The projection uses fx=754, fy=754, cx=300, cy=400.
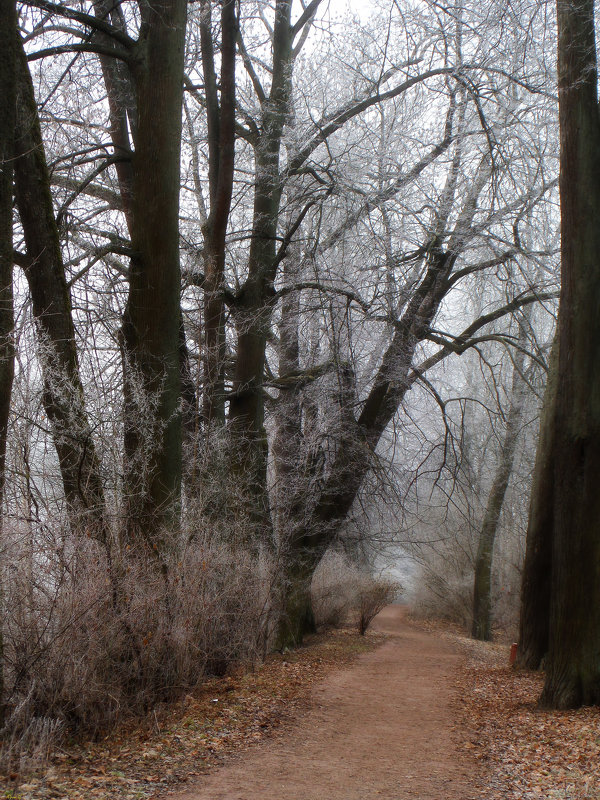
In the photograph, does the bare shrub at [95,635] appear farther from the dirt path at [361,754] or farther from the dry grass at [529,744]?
the dry grass at [529,744]

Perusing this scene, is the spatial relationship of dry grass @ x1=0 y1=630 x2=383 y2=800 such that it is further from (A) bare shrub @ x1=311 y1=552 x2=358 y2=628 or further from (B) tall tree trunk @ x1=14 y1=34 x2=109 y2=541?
(A) bare shrub @ x1=311 y1=552 x2=358 y2=628

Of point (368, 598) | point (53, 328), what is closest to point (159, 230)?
point (53, 328)

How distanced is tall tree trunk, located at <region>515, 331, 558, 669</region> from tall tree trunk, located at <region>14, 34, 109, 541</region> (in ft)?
21.5

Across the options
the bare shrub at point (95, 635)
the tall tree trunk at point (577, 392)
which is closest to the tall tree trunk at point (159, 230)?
the bare shrub at point (95, 635)

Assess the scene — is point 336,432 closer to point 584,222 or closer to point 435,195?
point 435,195

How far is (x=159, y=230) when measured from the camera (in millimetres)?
9297

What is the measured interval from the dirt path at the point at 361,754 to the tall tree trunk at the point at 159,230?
321 centimetres

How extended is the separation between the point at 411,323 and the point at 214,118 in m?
4.54

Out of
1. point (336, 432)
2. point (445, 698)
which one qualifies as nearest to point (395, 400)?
point (336, 432)

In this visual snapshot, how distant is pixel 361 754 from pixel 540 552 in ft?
17.5

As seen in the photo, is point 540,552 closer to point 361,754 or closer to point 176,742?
point 361,754

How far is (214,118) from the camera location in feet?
39.2

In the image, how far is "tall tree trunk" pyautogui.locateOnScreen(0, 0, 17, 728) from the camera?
5.61 meters

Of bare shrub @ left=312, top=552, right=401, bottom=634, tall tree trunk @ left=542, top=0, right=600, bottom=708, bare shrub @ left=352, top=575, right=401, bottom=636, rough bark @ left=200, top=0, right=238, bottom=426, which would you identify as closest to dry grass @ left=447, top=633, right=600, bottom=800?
tall tree trunk @ left=542, top=0, right=600, bottom=708
